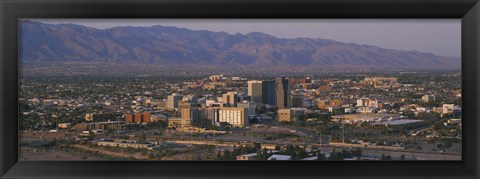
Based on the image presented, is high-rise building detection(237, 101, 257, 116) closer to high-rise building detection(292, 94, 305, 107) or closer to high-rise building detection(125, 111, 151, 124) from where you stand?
high-rise building detection(292, 94, 305, 107)

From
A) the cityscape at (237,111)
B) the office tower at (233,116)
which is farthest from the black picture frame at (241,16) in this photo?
the office tower at (233,116)

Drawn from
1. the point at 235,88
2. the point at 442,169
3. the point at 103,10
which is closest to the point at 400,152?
the point at 442,169

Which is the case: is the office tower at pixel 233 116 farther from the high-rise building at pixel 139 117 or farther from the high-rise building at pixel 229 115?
the high-rise building at pixel 139 117

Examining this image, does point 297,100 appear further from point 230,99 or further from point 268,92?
point 230,99

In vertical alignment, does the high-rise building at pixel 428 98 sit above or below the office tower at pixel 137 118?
above

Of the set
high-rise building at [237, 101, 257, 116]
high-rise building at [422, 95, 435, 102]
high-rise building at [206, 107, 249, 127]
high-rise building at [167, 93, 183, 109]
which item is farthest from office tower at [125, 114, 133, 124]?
high-rise building at [422, 95, 435, 102]
